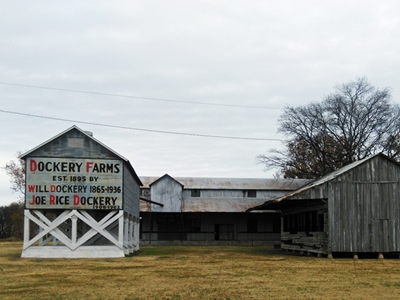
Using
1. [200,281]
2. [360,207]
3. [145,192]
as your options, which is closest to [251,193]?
[145,192]

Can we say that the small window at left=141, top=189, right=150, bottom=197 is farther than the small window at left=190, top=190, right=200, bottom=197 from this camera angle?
No

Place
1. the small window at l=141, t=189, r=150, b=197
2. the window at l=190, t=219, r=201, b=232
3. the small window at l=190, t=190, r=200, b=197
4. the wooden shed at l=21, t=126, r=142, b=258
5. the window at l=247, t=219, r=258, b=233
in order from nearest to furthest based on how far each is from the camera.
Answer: the wooden shed at l=21, t=126, r=142, b=258
the window at l=247, t=219, r=258, b=233
the window at l=190, t=219, r=201, b=232
the small window at l=141, t=189, r=150, b=197
the small window at l=190, t=190, r=200, b=197

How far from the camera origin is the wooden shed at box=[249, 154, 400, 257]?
31891 millimetres

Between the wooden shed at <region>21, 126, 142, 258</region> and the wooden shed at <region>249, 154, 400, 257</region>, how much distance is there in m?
9.61

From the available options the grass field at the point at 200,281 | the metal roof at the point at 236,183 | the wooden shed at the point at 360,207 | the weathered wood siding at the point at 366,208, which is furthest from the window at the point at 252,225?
the grass field at the point at 200,281

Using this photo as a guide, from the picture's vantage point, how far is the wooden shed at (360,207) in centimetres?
3189

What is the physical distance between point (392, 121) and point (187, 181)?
2077 cm

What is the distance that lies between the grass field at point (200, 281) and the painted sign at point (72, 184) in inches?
204

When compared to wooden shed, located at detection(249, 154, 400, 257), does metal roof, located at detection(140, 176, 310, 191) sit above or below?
above

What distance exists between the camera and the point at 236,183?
197 ft

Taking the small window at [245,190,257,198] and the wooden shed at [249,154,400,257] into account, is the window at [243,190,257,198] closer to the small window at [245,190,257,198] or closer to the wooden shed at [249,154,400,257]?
the small window at [245,190,257,198]

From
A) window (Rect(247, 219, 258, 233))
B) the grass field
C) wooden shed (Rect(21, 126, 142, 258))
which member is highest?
wooden shed (Rect(21, 126, 142, 258))

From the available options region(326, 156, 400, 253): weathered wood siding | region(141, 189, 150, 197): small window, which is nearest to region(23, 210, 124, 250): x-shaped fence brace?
region(326, 156, 400, 253): weathered wood siding

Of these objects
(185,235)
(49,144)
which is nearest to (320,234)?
(49,144)
